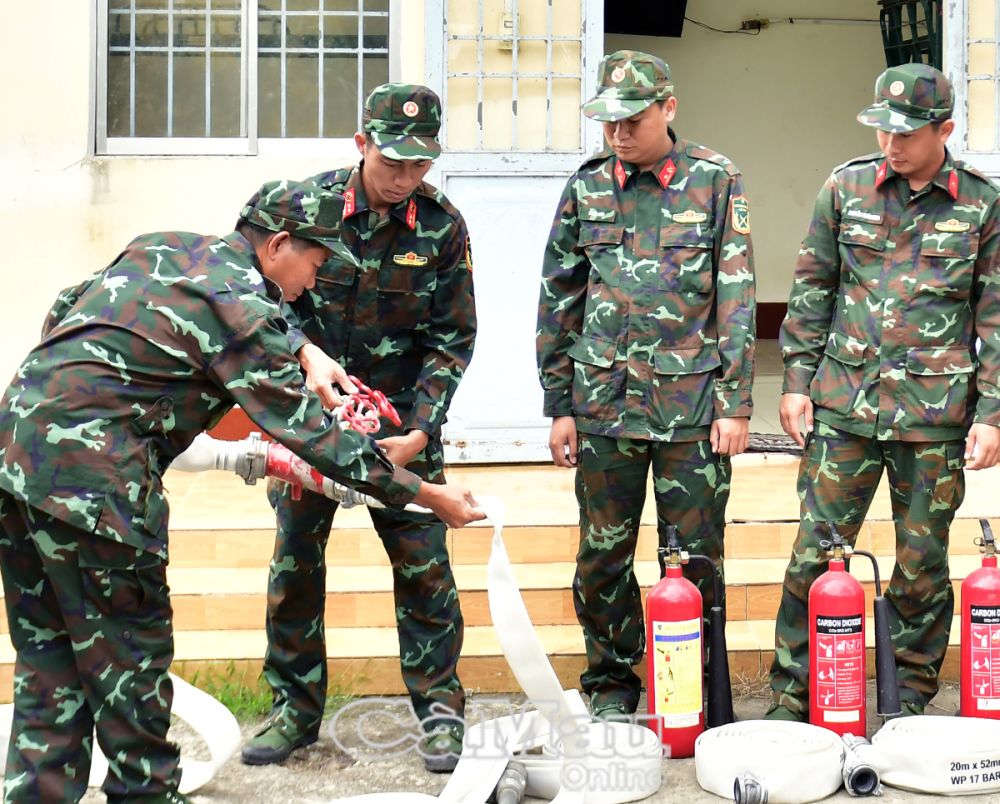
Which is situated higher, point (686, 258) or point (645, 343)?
point (686, 258)

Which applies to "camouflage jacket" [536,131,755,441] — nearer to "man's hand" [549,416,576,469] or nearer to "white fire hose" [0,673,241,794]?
"man's hand" [549,416,576,469]

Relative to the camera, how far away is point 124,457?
3447mm

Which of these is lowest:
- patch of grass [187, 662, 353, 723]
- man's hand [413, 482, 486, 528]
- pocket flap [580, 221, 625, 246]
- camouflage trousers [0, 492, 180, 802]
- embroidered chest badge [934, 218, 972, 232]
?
patch of grass [187, 662, 353, 723]

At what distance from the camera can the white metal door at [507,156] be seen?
22.0 ft

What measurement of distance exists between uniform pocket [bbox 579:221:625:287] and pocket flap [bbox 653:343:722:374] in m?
0.29

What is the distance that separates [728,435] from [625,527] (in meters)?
0.45

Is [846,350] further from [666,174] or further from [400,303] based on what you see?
[400,303]

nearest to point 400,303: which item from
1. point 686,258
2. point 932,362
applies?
point 686,258

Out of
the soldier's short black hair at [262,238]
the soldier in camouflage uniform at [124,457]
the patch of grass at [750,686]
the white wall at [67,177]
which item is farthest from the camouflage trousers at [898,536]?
the white wall at [67,177]

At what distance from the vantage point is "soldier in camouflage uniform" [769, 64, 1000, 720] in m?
4.59

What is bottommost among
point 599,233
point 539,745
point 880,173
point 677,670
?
point 539,745

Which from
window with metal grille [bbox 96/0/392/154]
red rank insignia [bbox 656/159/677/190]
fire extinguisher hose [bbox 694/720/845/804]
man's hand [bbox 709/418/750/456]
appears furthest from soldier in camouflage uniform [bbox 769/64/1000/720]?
window with metal grille [bbox 96/0/392/154]

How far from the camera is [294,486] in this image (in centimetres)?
438

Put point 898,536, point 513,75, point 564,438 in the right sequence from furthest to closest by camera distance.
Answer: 1. point 513,75
2. point 564,438
3. point 898,536
